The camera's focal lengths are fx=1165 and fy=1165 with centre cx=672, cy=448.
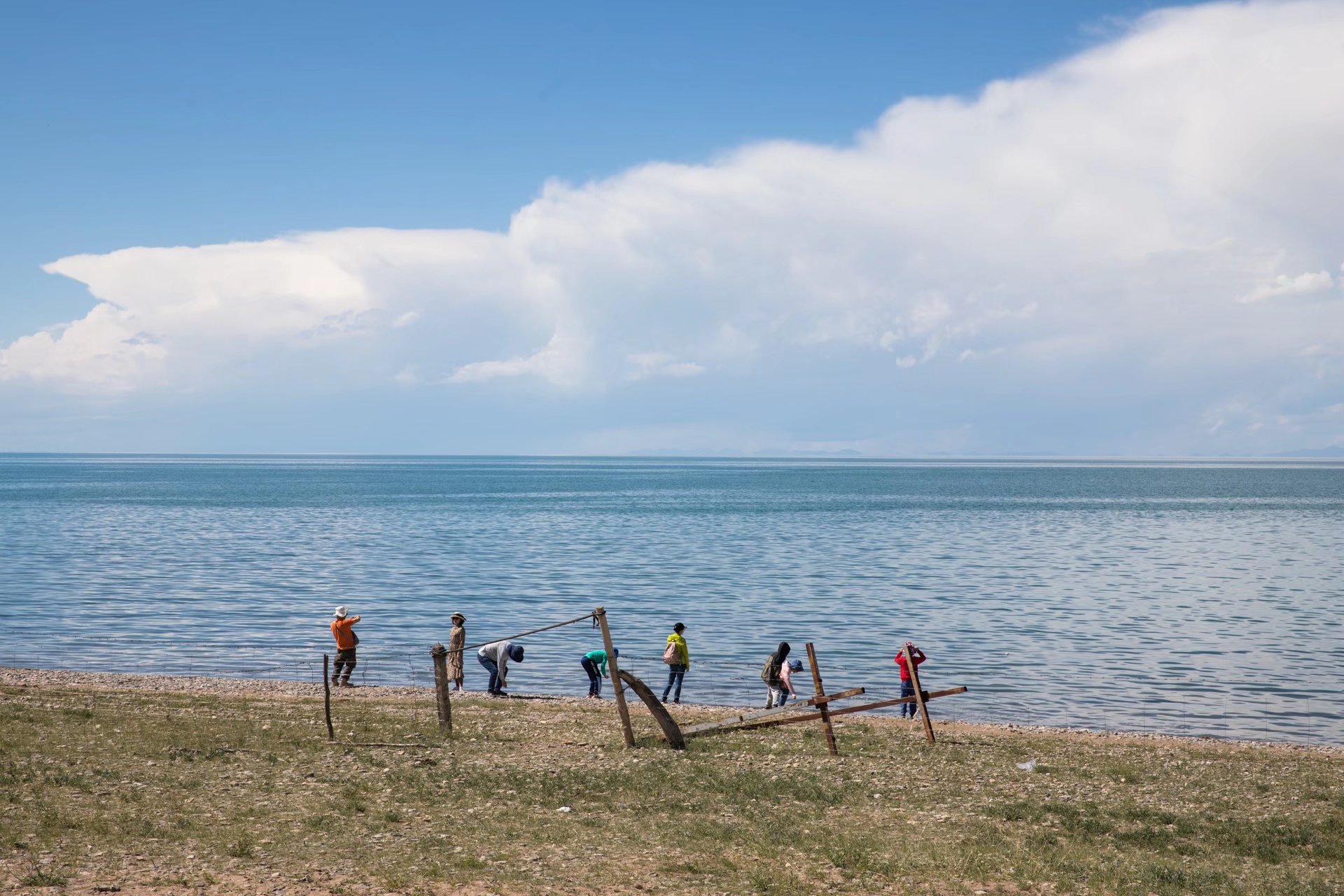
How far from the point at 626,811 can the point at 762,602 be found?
4115 cm

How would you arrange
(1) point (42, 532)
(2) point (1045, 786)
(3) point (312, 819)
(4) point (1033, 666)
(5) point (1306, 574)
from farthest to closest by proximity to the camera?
(1) point (42, 532) → (5) point (1306, 574) → (4) point (1033, 666) → (2) point (1045, 786) → (3) point (312, 819)

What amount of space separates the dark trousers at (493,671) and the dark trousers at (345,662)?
4078 millimetres

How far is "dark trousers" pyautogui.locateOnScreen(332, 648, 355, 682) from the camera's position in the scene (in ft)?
113

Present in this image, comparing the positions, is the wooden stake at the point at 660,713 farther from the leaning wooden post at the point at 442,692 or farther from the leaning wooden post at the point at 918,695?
the leaning wooden post at the point at 918,695

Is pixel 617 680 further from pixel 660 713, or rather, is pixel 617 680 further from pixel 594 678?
pixel 594 678

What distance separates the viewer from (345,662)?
34625 mm

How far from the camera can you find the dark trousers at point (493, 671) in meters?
33.5

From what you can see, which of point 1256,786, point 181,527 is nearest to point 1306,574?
point 1256,786

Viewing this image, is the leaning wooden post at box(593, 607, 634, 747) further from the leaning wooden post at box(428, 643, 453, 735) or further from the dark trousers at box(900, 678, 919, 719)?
the dark trousers at box(900, 678, 919, 719)

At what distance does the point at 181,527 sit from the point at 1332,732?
104460mm

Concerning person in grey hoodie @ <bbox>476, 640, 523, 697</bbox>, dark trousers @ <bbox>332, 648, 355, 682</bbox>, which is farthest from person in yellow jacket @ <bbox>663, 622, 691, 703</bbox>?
dark trousers @ <bbox>332, 648, 355, 682</bbox>

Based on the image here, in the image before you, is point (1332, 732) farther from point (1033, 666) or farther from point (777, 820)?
point (777, 820)

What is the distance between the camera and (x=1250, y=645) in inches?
1842

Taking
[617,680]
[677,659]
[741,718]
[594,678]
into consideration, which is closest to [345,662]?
[594,678]
